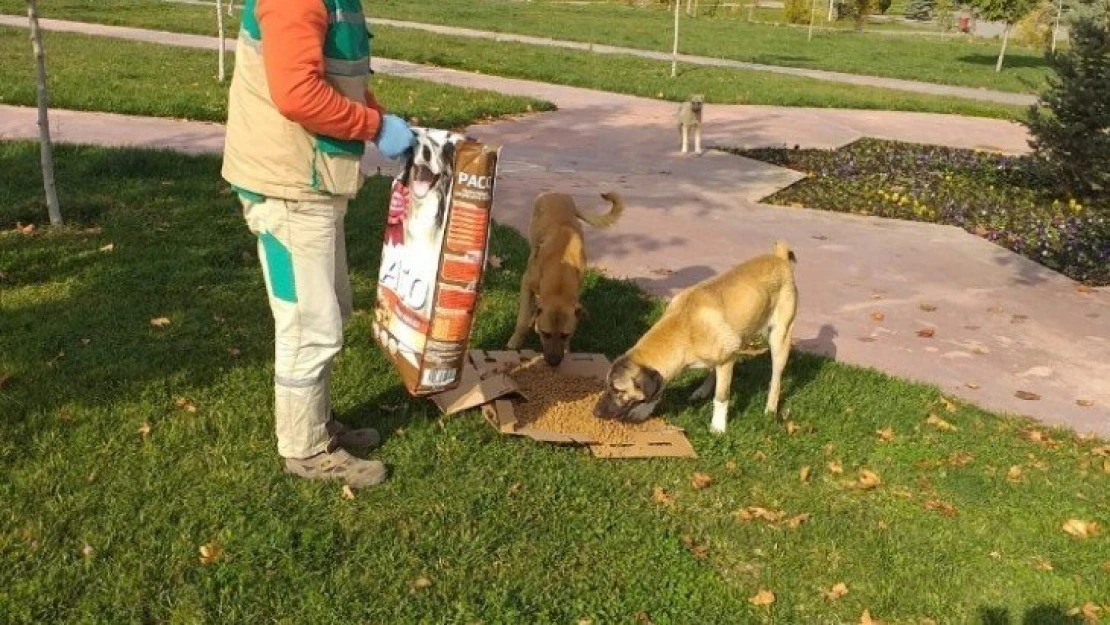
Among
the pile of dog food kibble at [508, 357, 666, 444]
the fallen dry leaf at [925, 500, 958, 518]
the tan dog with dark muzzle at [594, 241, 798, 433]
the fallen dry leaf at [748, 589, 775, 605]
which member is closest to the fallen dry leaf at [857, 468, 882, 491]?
the fallen dry leaf at [925, 500, 958, 518]

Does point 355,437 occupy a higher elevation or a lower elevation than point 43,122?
lower

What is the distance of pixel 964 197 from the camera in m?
11.9

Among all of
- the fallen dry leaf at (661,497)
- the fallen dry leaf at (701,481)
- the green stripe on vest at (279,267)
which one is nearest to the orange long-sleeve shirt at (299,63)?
the green stripe on vest at (279,267)

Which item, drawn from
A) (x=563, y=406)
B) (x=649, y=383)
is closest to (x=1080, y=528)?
(x=649, y=383)

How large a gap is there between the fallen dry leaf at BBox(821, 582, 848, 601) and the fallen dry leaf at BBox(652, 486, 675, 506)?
0.85 m

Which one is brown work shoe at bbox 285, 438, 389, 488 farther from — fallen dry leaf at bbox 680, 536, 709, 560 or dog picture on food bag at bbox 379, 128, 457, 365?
fallen dry leaf at bbox 680, 536, 709, 560

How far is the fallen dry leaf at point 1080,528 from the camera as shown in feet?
15.0

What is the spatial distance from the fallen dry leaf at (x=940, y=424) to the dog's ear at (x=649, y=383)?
183 centimetres

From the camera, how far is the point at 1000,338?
279 inches

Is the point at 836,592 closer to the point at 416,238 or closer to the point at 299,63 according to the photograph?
the point at 416,238

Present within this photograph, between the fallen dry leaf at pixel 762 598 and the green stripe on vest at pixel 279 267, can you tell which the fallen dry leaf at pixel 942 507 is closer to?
the fallen dry leaf at pixel 762 598

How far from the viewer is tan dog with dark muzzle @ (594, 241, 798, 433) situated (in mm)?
4848

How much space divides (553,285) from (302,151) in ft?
7.99

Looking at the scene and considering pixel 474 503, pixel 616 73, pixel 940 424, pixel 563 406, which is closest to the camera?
pixel 474 503
